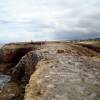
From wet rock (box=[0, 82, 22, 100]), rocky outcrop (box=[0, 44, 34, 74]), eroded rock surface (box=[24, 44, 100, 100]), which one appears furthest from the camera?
rocky outcrop (box=[0, 44, 34, 74])

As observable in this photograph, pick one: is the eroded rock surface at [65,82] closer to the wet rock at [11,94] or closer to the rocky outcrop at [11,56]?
the wet rock at [11,94]

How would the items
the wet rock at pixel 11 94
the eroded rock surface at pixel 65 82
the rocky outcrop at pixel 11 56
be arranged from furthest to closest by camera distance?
the rocky outcrop at pixel 11 56 < the wet rock at pixel 11 94 < the eroded rock surface at pixel 65 82

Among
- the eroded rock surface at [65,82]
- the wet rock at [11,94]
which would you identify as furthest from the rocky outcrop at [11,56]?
the eroded rock surface at [65,82]

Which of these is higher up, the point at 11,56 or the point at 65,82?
the point at 65,82

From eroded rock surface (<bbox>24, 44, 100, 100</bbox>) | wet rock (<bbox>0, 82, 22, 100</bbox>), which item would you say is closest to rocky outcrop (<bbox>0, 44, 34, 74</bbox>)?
wet rock (<bbox>0, 82, 22, 100</bbox>)

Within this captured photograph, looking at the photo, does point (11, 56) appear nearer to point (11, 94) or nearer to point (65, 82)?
point (11, 94)

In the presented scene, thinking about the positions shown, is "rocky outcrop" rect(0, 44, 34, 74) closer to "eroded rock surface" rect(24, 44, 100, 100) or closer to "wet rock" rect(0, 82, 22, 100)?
"wet rock" rect(0, 82, 22, 100)

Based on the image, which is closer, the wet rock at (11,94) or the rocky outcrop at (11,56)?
the wet rock at (11,94)

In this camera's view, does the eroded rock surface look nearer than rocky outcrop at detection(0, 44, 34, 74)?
Yes

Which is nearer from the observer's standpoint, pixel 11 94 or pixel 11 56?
pixel 11 94

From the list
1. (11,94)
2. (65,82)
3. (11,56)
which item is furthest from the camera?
(11,56)

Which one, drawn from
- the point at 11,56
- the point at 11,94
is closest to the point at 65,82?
the point at 11,94

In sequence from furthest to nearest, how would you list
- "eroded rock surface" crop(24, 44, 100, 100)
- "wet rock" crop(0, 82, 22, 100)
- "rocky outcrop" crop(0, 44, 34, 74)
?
"rocky outcrop" crop(0, 44, 34, 74), "wet rock" crop(0, 82, 22, 100), "eroded rock surface" crop(24, 44, 100, 100)

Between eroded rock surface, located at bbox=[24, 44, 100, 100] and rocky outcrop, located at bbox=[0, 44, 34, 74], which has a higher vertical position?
eroded rock surface, located at bbox=[24, 44, 100, 100]
